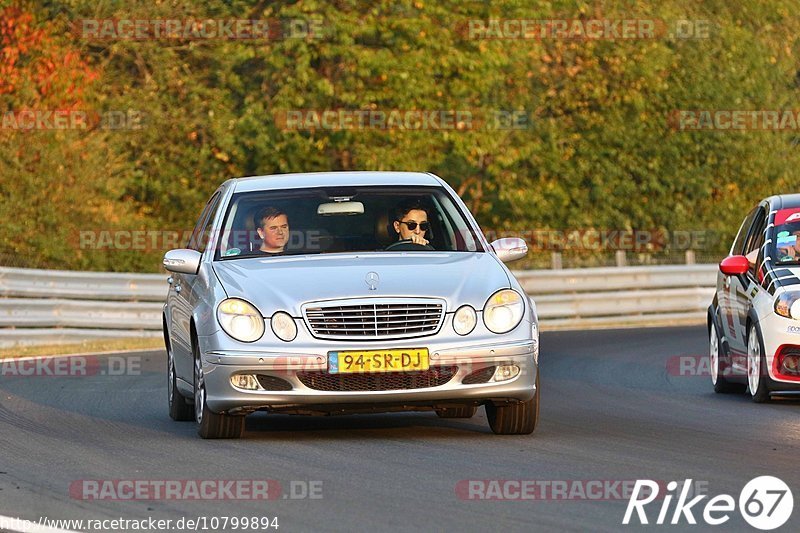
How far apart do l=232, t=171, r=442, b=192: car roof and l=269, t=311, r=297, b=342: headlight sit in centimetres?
172

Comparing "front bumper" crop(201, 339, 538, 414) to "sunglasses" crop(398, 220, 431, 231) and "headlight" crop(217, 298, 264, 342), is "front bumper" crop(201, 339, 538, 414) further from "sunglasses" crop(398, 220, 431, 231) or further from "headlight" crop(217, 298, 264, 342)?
"sunglasses" crop(398, 220, 431, 231)

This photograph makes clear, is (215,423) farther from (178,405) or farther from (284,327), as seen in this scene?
(178,405)

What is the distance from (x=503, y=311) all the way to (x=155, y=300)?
52.8 ft

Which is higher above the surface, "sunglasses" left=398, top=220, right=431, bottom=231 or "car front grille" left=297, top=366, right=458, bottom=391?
"sunglasses" left=398, top=220, right=431, bottom=231

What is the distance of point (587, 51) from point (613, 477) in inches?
1225

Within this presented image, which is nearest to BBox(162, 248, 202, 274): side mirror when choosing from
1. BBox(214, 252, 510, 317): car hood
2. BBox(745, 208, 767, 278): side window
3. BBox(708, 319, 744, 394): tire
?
BBox(214, 252, 510, 317): car hood

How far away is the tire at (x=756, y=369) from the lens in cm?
1380

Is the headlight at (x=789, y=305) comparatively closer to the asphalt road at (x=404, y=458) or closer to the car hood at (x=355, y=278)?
the asphalt road at (x=404, y=458)

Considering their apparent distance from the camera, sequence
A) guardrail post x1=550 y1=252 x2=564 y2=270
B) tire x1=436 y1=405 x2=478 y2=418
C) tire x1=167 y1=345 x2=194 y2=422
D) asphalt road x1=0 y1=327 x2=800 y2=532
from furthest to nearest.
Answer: guardrail post x1=550 y1=252 x2=564 y2=270 → tire x1=167 y1=345 x2=194 y2=422 → tire x1=436 y1=405 x2=478 y2=418 → asphalt road x1=0 y1=327 x2=800 y2=532

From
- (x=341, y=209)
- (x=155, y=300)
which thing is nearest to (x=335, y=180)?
(x=341, y=209)

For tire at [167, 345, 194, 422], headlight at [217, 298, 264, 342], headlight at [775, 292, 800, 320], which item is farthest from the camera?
headlight at [775, 292, 800, 320]

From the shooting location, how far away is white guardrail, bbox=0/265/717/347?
2459cm

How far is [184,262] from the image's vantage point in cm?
1204

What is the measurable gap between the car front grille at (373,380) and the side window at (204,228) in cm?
198
